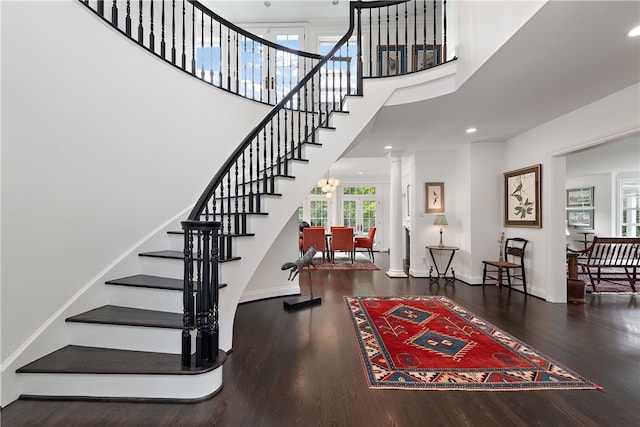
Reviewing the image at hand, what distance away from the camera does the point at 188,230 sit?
1.88 metres

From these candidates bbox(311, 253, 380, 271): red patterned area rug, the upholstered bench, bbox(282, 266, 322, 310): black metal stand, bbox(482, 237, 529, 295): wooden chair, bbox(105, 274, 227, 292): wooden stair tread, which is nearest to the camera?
bbox(105, 274, 227, 292): wooden stair tread

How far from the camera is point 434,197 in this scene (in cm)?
570

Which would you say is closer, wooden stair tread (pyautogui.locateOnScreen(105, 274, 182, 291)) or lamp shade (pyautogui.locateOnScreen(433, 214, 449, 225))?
wooden stair tread (pyautogui.locateOnScreen(105, 274, 182, 291))

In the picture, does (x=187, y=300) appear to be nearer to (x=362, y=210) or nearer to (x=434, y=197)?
(x=434, y=197)

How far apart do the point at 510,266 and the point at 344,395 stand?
3.87 m

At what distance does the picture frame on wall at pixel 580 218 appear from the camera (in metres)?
8.55

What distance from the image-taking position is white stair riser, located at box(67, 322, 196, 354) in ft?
6.51

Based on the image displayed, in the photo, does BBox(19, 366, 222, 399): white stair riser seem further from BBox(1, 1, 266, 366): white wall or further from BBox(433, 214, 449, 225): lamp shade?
BBox(433, 214, 449, 225): lamp shade

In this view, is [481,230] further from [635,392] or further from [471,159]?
[635,392]

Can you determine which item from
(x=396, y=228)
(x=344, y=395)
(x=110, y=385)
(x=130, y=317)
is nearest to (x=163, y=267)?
(x=130, y=317)

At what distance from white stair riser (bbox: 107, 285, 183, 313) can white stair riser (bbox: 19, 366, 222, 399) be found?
523mm

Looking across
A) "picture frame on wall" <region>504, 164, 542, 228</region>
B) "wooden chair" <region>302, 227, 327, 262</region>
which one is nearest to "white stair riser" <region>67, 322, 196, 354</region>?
"picture frame on wall" <region>504, 164, 542, 228</region>

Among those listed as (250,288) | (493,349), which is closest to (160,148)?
(250,288)

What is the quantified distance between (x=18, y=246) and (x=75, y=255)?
1.25 feet
